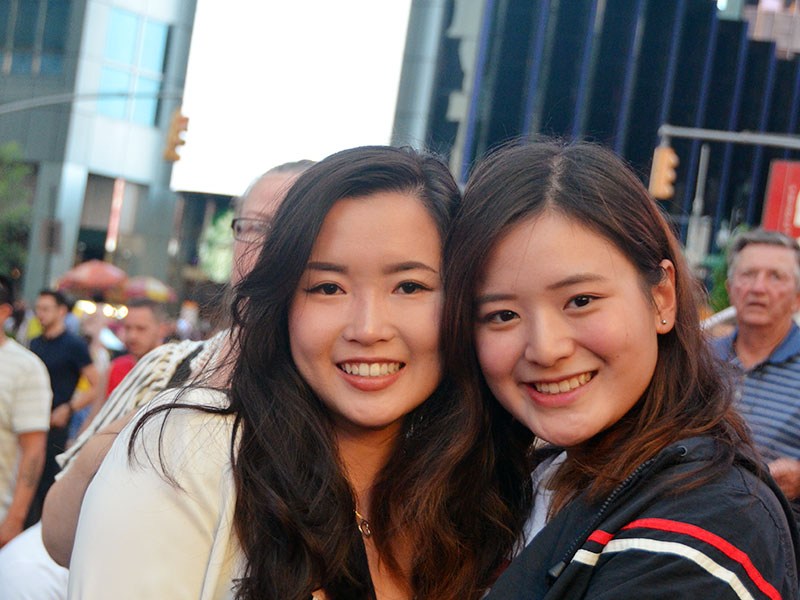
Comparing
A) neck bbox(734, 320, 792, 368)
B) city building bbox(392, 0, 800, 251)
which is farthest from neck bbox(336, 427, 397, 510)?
city building bbox(392, 0, 800, 251)

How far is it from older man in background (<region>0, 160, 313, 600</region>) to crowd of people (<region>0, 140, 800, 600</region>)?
0.05 feet

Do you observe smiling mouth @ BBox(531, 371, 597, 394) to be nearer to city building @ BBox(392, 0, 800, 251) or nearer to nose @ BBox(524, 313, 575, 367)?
nose @ BBox(524, 313, 575, 367)

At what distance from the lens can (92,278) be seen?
25453 millimetres

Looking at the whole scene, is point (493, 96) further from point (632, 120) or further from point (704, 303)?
point (704, 303)

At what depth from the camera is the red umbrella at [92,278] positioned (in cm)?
2538

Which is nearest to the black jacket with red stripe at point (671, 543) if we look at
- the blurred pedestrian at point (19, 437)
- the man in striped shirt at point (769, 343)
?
the man in striped shirt at point (769, 343)

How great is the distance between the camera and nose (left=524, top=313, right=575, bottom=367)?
2.23m

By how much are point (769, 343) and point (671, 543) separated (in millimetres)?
3560

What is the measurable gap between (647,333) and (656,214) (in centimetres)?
33

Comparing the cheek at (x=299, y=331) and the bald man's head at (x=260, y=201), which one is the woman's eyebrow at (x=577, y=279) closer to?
A: the cheek at (x=299, y=331)

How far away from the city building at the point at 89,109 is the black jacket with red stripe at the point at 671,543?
30010mm

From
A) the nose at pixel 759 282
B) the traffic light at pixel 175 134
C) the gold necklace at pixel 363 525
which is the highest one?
the traffic light at pixel 175 134

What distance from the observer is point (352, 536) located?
7.80 feet

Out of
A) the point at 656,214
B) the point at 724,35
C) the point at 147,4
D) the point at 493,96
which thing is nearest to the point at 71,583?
the point at 656,214
